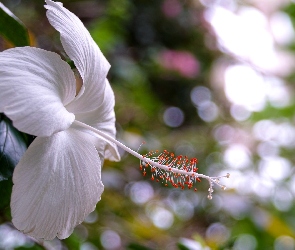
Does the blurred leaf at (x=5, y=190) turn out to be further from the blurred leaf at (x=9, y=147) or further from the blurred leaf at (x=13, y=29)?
the blurred leaf at (x=13, y=29)

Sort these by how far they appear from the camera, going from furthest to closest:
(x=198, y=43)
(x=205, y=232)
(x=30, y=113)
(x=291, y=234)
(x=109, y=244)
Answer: (x=198, y=43) → (x=205, y=232) → (x=291, y=234) → (x=109, y=244) → (x=30, y=113)

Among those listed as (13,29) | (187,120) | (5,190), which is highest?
(13,29)

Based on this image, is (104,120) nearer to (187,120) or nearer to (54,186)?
(54,186)

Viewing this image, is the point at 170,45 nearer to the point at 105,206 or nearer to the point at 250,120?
the point at 250,120

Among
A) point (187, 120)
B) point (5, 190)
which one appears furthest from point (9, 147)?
point (187, 120)

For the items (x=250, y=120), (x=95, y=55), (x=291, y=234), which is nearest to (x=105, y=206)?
(x=291, y=234)

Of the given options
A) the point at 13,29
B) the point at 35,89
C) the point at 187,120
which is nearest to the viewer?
the point at 35,89

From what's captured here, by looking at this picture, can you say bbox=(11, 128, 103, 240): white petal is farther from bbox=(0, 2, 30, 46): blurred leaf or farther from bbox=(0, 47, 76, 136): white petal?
bbox=(0, 2, 30, 46): blurred leaf

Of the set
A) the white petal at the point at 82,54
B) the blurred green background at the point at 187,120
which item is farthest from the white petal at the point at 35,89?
the blurred green background at the point at 187,120
